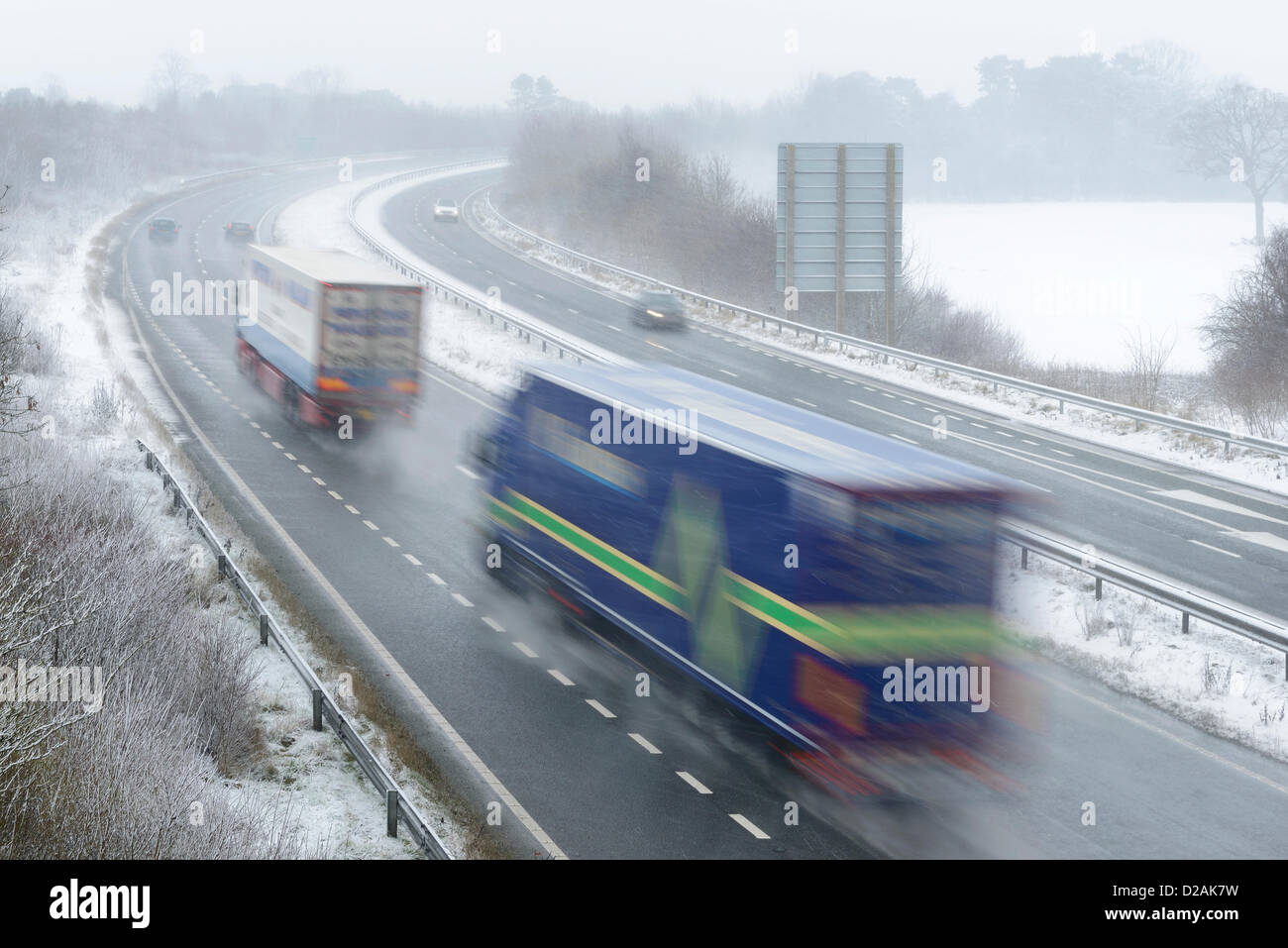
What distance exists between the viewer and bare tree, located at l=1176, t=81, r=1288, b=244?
309 ft

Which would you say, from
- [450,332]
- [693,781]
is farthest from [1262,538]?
[450,332]

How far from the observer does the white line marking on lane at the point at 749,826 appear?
11.3 meters

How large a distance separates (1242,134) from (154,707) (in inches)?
3927

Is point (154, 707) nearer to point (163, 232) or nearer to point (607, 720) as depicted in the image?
point (607, 720)

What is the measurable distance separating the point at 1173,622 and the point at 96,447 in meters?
18.8

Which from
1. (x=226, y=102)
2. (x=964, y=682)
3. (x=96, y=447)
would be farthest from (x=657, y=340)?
(x=226, y=102)

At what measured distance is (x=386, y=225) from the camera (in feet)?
237

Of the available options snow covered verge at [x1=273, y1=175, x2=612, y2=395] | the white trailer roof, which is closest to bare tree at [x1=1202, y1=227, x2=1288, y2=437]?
snow covered verge at [x1=273, y1=175, x2=612, y2=395]

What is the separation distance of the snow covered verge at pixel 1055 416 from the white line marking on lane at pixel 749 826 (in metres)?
17.6

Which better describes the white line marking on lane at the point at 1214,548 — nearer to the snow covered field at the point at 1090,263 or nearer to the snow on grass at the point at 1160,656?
the snow on grass at the point at 1160,656

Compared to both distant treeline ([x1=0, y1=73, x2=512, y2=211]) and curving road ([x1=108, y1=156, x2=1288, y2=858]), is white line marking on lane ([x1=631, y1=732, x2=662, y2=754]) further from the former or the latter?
distant treeline ([x1=0, y1=73, x2=512, y2=211])

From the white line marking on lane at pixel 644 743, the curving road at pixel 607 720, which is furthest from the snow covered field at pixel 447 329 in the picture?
the white line marking on lane at pixel 644 743

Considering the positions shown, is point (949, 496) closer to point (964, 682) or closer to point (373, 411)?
point (964, 682)

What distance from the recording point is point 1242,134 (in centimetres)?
9362
